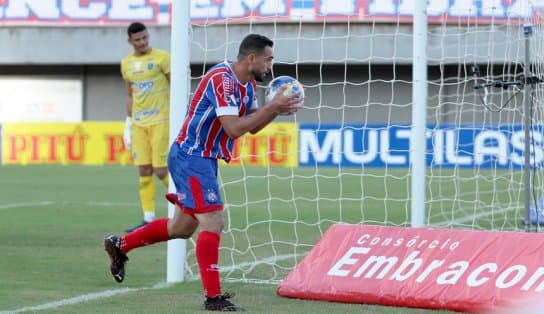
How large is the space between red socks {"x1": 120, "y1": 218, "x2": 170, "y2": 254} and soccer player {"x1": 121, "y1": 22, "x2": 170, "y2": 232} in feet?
13.5

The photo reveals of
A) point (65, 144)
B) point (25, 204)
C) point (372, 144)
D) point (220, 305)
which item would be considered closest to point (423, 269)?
point (220, 305)

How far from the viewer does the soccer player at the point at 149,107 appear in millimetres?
11789

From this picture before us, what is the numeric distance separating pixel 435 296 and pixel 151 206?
5.62 meters

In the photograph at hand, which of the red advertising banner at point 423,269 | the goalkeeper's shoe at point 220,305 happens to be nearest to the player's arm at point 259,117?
the goalkeeper's shoe at point 220,305

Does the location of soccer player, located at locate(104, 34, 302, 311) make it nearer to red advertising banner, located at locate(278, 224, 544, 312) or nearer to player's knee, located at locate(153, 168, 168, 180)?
red advertising banner, located at locate(278, 224, 544, 312)

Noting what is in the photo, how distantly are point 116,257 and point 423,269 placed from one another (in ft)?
6.79

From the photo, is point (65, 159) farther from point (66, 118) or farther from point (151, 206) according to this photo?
point (151, 206)

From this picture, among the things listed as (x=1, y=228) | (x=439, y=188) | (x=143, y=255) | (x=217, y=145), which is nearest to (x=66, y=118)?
(x=439, y=188)

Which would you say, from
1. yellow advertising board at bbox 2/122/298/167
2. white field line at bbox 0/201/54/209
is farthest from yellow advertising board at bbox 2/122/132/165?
white field line at bbox 0/201/54/209

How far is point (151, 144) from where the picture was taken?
11.9 m

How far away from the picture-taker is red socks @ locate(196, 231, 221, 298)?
6.83 meters

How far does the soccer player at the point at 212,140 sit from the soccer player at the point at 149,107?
15.5 feet

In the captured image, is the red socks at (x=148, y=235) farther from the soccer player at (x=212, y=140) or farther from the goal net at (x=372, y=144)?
the goal net at (x=372, y=144)

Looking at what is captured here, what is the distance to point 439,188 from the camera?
57.3ft
